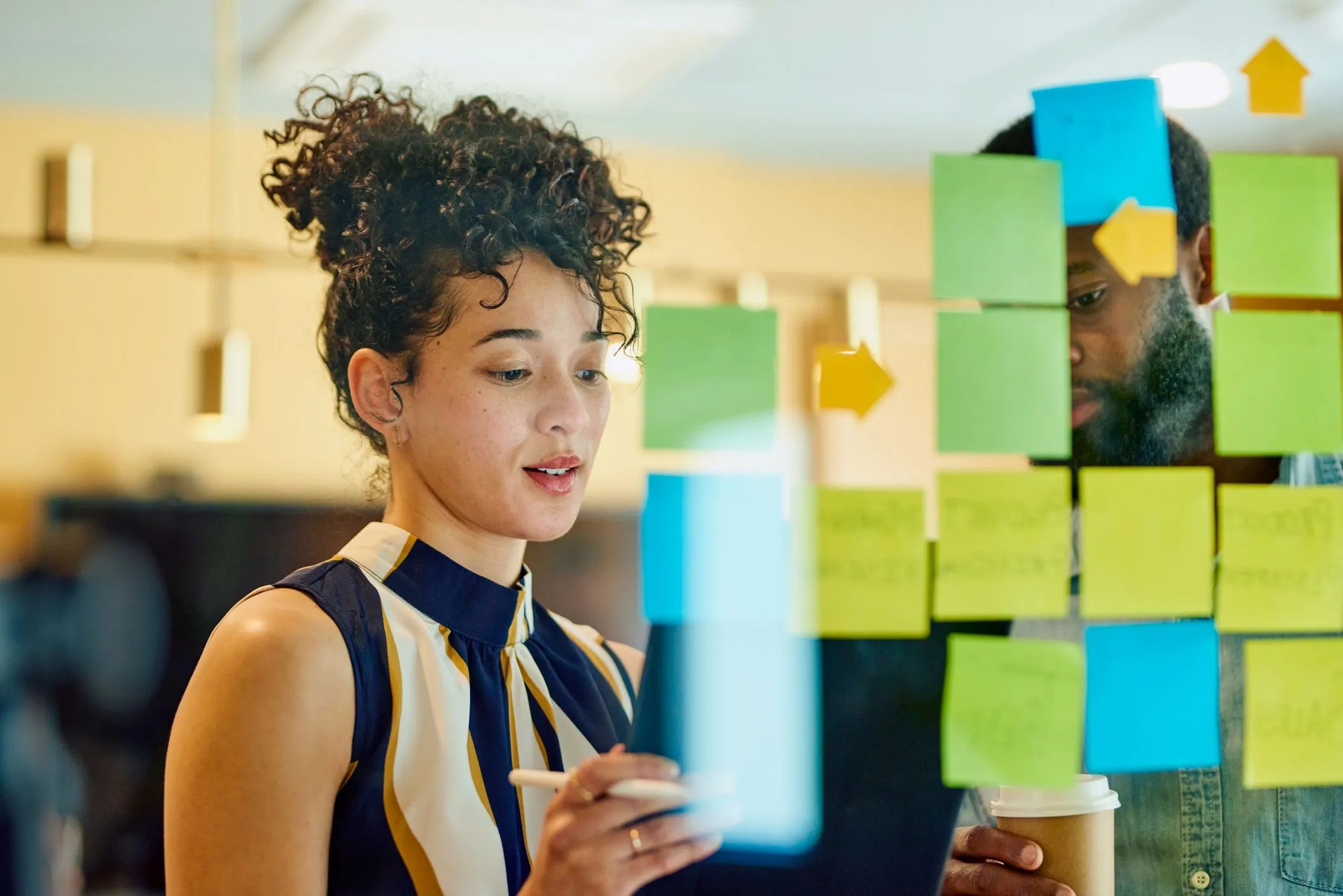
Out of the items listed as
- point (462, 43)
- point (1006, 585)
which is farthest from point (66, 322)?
point (1006, 585)

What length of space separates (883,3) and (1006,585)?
1.05 m

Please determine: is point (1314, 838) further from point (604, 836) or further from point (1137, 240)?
point (604, 836)

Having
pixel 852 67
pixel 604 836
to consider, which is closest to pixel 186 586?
pixel 852 67

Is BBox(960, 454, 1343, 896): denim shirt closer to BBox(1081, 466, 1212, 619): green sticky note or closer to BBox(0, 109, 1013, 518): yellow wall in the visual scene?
BBox(1081, 466, 1212, 619): green sticky note

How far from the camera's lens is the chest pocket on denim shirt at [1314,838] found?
0.98 m

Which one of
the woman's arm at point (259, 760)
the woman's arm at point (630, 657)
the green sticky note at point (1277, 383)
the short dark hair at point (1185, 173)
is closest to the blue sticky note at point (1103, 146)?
the short dark hair at point (1185, 173)

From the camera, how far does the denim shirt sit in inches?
37.2

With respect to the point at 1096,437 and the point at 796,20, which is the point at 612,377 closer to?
the point at 1096,437

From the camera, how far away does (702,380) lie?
0.84 meters

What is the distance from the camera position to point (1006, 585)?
0.88m

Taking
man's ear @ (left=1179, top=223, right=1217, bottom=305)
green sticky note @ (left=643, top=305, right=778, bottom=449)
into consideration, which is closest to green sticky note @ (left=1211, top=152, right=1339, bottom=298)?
man's ear @ (left=1179, top=223, right=1217, bottom=305)

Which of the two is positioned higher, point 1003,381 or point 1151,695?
point 1003,381

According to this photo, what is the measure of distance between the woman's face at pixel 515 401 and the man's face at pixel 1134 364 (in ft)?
1.15

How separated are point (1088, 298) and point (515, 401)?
428 mm
